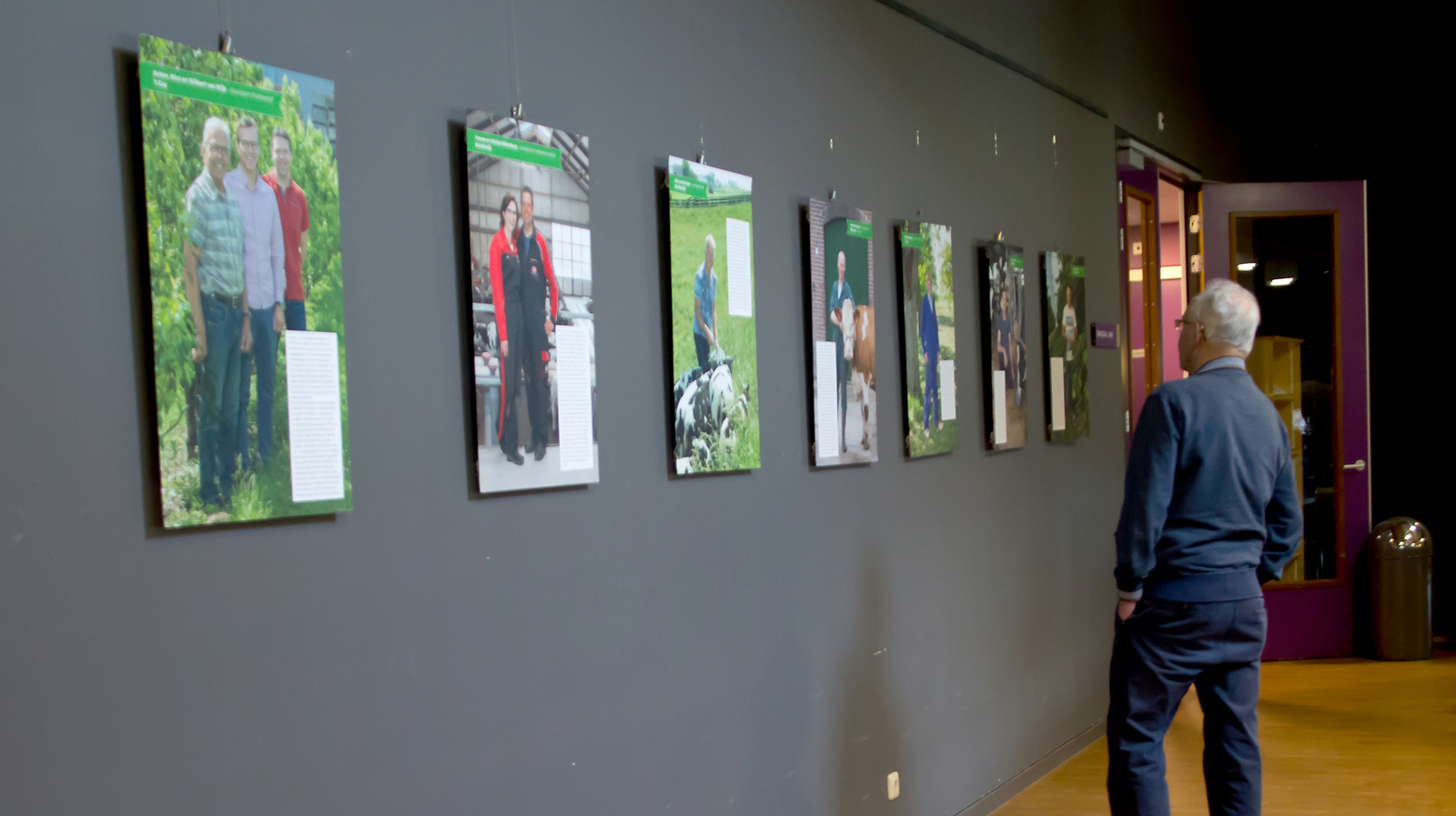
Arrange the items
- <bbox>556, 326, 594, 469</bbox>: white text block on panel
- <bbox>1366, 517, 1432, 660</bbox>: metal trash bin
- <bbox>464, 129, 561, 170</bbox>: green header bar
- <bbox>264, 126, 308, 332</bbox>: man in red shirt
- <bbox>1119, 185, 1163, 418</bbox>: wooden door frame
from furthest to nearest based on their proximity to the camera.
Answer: <bbox>1366, 517, 1432, 660</bbox>: metal trash bin
<bbox>1119, 185, 1163, 418</bbox>: wooden door frame
<bbox>556, 326, 594, 469</bbox>: white text block on panel
<bbox>464, 129, 561, 170</bbox>: green header bar
<bbox>264, 126, 308, 332</bbox>: man in red shirt

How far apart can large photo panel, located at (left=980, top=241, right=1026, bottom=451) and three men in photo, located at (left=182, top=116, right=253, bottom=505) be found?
3.06m

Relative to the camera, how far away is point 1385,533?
6.68 metres

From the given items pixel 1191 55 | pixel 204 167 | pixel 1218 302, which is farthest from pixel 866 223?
pixel 1191 55

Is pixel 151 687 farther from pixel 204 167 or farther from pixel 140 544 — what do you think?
pixel 204 167

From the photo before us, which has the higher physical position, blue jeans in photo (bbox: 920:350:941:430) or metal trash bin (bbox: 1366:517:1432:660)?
blue jeans in photo (bbox: 920:350:941:430)

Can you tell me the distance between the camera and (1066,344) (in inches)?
193

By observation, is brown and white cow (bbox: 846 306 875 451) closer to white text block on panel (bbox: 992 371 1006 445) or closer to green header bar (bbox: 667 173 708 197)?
green header bar (bbox: 667 173 708 197)

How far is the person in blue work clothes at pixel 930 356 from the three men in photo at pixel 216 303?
8.14 ft

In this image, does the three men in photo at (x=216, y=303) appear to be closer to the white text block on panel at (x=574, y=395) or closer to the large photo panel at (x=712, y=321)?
the white text block on panel at (x=574, y=395)

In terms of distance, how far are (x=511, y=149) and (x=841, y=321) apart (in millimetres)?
1381

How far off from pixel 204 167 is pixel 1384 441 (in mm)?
7793

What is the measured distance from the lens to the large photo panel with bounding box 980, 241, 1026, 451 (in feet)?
14.0

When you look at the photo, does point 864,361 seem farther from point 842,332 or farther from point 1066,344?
point 1066,344

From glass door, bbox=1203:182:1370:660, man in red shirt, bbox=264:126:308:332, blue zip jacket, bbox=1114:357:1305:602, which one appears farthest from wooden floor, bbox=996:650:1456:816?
man in red shirt, bbox=264:126:308:332
